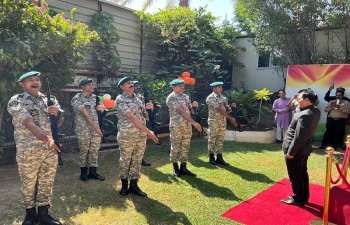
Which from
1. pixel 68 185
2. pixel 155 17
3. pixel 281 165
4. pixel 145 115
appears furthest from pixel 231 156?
pixel 155 17

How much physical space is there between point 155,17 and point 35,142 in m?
7.53

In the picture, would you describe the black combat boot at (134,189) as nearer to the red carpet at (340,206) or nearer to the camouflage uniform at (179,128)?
the camouflage uniform at (179,128)

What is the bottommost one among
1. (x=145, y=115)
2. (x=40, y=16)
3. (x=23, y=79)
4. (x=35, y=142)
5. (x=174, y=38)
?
(x=35, y=142)

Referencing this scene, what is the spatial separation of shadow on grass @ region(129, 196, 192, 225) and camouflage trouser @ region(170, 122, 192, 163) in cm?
128

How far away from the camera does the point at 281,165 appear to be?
246 inches

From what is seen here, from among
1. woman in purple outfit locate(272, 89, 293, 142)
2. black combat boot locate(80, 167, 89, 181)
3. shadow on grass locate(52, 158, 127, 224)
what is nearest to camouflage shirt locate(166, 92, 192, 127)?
shadow on grass locate(52, 158, 127, 224)

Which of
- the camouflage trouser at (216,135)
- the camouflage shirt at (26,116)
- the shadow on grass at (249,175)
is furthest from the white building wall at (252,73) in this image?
the camouflage shirt at (26,116)

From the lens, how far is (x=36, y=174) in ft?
10.7

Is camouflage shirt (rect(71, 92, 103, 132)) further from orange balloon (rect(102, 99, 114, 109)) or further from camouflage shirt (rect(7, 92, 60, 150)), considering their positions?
orange balloon (rect(102, 99, 114, 109))

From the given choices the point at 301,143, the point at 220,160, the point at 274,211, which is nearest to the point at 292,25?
the point at 220,160

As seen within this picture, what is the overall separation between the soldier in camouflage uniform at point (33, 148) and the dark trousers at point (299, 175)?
3142 millimetres

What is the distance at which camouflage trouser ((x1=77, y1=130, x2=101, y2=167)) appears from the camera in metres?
4.95

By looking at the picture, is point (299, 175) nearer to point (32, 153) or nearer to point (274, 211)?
point (274, 211)

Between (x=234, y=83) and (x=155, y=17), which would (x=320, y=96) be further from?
(x=155, y=17)
